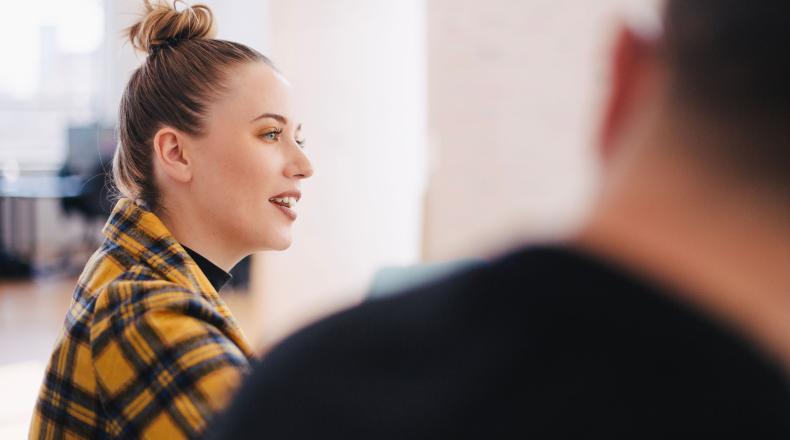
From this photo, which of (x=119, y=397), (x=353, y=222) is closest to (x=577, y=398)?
(x=119, y=397)

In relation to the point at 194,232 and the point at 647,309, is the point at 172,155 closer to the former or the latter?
the point at 194,232

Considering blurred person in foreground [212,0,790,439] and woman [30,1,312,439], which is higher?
blurred person in foreground [212,0,790,439]

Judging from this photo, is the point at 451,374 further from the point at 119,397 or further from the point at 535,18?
the point at 535,18

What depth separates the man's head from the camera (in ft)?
1.03

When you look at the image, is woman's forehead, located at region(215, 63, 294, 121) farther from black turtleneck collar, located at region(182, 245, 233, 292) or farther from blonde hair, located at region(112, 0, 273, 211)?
black turtleneck collar, located at region(182, 245, 233, 292)

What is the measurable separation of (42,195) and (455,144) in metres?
3.48

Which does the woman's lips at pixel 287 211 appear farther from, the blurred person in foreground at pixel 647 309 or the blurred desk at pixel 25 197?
the blurred desk at pixel 25 197

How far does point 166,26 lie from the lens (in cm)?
126

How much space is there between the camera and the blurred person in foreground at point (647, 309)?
30 cm

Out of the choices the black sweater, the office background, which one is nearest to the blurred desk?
the office background

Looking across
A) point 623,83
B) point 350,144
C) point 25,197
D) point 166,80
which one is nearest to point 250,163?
point 166,80

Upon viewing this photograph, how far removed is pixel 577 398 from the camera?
30 centimetres

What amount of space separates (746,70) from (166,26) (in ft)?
3.59

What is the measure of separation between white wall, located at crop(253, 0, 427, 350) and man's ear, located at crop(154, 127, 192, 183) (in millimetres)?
2329
